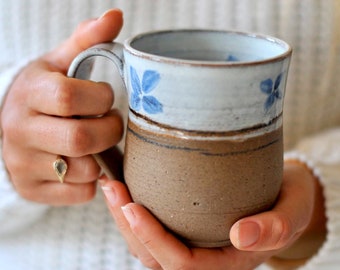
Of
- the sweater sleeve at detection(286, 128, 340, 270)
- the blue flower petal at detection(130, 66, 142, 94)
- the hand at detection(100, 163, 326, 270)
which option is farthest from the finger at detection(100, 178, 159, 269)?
the sweater sleeve at detection(286, 128, 340, 270)

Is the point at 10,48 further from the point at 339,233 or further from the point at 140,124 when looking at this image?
the point at 339,233

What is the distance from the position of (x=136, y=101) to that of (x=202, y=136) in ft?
0.21

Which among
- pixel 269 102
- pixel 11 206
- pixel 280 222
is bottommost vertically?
pixel 11 206

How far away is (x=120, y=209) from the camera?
0.48m

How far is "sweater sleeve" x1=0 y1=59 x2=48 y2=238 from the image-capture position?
1.81ft

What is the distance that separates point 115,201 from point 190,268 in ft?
0.29

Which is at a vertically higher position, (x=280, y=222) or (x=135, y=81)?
(x=135, y=81)

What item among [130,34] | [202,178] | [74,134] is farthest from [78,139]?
[130,34]

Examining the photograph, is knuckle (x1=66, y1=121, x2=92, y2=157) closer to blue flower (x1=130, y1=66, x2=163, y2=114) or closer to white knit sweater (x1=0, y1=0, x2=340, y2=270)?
blue flower (x1=130, y1=66, x2=163, y2=114)

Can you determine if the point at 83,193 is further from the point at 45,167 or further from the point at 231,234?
the point at 231,234

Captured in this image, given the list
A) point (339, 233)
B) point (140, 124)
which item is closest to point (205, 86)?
point (140, 124)

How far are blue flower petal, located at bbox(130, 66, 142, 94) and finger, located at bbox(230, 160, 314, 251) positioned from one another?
13 cm

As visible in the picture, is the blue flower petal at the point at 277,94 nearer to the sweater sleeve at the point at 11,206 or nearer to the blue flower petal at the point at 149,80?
the blue flower petal at the point at 149,80

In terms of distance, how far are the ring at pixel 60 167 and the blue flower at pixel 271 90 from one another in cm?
21
